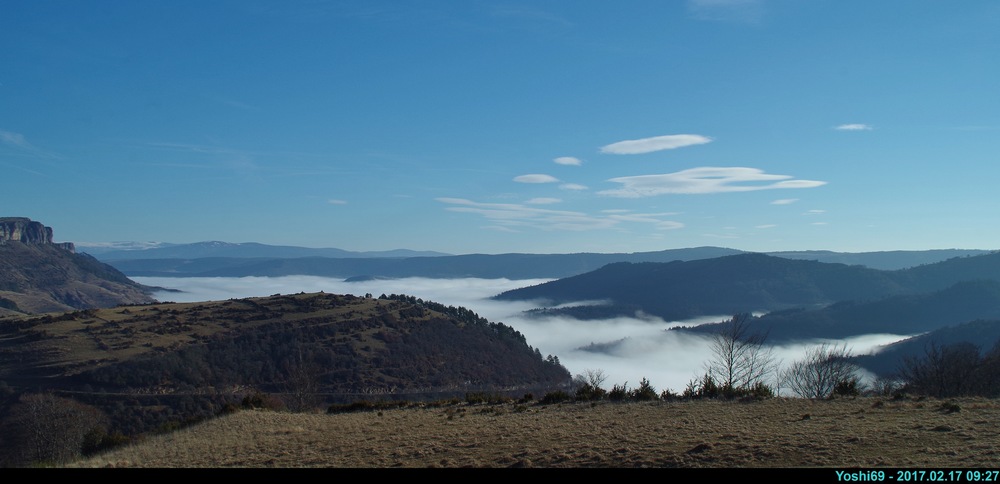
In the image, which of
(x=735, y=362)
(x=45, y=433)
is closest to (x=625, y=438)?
(x=735, y=362)

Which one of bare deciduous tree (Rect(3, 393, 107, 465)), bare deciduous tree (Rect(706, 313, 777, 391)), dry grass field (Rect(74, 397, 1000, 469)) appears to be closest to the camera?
dry grass field (Rect(74, 397, 1000, 469))

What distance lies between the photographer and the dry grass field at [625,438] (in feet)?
41.2

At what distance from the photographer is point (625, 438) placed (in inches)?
615

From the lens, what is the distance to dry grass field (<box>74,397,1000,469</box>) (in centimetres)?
1256

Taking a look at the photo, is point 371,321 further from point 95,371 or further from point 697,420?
point 697,420

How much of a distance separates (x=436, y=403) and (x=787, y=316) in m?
173

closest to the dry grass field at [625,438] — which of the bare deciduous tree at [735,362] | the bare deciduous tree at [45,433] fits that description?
the bare deciduous tree at [735,362]

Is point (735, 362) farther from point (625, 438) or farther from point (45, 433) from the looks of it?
point (45, 433)

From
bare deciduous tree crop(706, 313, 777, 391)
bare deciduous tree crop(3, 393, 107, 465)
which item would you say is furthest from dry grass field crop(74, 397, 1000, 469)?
bare deciduous tree crop(3, 393, 107, 465)

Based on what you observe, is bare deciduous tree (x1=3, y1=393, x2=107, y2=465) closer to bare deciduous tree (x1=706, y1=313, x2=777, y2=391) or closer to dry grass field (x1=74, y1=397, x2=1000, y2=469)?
dry grass field (x1=74, y1=397, x2=1000, y2=469)

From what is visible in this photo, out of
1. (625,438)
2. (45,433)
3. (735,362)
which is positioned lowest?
(45,433)

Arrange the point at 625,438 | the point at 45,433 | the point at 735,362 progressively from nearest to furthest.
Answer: the point at 625,438, the point at 45,433, the point at 735,362

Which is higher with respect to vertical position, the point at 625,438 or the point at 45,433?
the point at 625,438

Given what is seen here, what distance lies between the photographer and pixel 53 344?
7200cm
